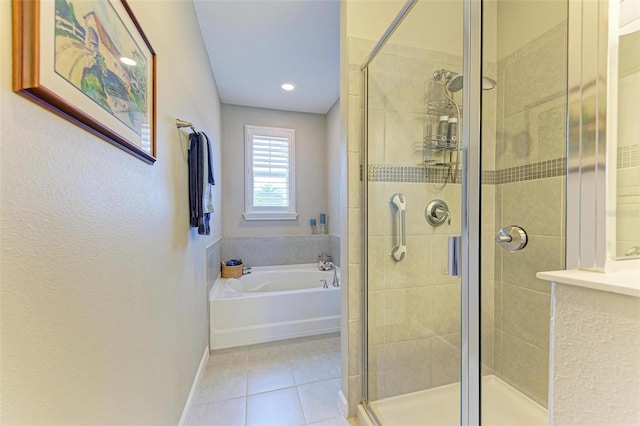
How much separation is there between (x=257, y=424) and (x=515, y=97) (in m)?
2.39

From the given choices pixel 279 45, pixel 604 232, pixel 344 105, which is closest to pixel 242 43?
pixel 279 45

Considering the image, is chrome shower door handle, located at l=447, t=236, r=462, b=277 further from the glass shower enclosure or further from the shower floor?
the shower floor

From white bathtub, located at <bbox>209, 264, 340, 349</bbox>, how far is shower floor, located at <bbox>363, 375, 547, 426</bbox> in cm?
113

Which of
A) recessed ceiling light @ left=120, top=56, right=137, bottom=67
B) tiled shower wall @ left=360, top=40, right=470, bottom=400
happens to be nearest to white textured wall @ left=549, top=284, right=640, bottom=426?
tiled shower wall @ left=360, top=40, right=470, bottom=400

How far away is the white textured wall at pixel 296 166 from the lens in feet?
10.7

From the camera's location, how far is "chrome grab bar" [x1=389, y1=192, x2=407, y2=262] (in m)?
1.45

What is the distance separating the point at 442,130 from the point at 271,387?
6.63ft

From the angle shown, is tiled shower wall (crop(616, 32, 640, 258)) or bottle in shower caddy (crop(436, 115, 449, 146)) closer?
tiled shower wall (crop(616, 32, 640, 258))

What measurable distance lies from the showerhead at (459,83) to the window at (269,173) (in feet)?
8.11

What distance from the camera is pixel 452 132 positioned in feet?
3.98

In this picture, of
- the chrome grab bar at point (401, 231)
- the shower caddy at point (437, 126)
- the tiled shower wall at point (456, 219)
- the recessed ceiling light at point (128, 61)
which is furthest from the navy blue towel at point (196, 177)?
the shower caddy at point (437, 126)

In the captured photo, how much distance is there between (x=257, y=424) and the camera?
142 centimetres

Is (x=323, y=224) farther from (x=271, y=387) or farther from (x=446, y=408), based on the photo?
(x=446, y=408)

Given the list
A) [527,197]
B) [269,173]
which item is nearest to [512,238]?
[527,197]
